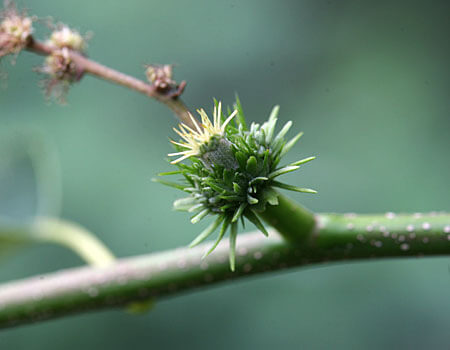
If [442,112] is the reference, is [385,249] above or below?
below

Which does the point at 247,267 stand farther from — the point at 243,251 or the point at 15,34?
the point at 15,34

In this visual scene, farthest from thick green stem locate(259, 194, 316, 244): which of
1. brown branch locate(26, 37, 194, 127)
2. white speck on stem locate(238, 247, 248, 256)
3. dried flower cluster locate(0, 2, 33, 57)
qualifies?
dried flower cluster locate(0, 2, 33, 57)

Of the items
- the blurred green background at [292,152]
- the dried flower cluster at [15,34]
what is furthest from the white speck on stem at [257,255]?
the blurred green background at [292,152]

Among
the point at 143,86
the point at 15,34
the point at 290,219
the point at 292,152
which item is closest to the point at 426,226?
the point at 290,219

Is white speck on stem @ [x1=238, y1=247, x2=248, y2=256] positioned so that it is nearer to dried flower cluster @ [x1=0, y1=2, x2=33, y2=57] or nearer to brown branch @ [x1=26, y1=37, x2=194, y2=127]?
brown branch @ [x1=26, y1=37, x2=194, y2=127]

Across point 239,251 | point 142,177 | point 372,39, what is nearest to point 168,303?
point 142,177

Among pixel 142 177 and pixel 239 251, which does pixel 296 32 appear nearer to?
pixel 142 177
